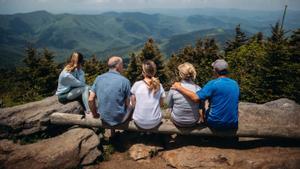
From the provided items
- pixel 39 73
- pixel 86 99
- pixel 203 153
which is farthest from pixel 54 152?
pixel 39 73

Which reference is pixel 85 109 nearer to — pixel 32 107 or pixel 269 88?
pixel 32 107

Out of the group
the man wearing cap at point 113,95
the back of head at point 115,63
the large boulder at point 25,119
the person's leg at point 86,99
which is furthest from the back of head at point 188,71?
the large boulder at point 25,119

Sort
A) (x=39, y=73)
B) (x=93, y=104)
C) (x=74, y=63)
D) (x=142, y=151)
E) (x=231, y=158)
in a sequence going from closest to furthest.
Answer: (x=231, y=158), (x=142, y=151), (x=93, y=104), (x=74, y=63), (x=39, y=73)

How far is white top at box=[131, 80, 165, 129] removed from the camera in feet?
20.7

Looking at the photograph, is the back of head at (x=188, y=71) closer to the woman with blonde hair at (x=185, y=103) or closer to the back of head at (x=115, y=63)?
the woman with blonde hair at (x=185, y=103)

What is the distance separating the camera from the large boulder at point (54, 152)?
557cm

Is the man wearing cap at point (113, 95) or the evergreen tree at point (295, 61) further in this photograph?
the evergreen tree at point (295, 61)

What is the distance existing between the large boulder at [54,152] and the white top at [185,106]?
7.62 feet

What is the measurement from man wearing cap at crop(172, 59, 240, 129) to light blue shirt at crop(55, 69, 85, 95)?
3585 mm

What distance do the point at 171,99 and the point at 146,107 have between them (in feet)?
2.29

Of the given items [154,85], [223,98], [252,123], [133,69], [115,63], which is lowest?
[133,69]

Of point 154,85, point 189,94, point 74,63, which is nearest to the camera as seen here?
point 189,94

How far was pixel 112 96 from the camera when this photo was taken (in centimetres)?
627

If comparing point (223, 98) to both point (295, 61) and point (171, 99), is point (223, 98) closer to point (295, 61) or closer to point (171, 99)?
point (171, 99)
